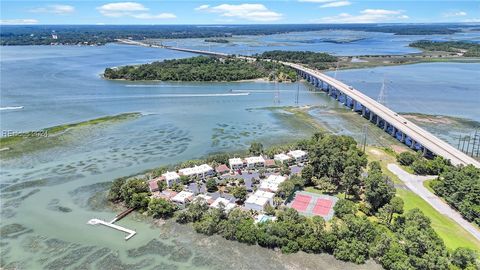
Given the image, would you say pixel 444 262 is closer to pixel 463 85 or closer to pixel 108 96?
pixel 108 96

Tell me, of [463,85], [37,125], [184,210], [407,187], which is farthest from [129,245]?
[463,85]

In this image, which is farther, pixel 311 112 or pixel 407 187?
pixel 311 112

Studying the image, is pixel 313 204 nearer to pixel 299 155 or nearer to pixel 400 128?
pixel 299 155

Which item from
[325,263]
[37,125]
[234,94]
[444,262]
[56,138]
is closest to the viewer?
[444,262]

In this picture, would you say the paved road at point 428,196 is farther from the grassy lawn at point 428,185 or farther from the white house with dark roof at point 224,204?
the white house with dark roof at point 224,204

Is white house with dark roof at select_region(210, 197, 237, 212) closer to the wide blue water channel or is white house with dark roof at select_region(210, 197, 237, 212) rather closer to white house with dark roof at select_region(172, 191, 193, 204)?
white house with dark roof at select_region(172, 191, 193, 204)

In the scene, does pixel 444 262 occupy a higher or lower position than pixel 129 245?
higher
